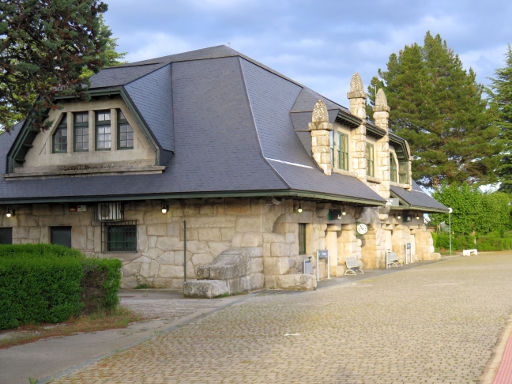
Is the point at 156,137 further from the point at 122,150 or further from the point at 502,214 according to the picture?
the point at 502,214

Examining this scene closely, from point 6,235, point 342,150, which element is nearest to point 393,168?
point 342,150

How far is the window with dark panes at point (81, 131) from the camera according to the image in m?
21.3

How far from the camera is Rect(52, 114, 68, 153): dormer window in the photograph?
845 inches

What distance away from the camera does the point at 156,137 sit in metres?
19.6

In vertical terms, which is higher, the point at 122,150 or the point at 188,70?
the point at 188,70

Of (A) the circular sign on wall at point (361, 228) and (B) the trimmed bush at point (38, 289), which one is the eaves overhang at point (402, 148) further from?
(B) the trimmed bush at point (38, 289)

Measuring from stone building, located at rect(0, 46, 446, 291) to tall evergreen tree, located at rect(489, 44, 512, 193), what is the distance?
4195 cm

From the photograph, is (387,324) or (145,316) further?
(145,316)

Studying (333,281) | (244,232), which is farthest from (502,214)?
(244,232)

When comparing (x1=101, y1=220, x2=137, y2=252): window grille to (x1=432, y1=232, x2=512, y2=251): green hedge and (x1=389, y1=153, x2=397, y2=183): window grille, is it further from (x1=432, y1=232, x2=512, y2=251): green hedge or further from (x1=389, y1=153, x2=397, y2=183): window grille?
(x1=432, y1=232, x2=512, y2=251): green hedge

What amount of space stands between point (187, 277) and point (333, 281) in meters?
5.27

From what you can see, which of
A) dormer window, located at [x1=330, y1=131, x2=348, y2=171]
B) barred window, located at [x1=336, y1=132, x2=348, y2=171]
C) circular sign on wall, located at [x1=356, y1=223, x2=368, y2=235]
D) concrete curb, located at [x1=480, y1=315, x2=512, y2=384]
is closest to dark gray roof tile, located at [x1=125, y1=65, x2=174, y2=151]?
dormer window, located at [x1=330, y1=131, x2=348, y2=171]

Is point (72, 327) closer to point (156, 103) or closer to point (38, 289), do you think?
point (38, 289)

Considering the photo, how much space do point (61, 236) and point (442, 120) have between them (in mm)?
47733
